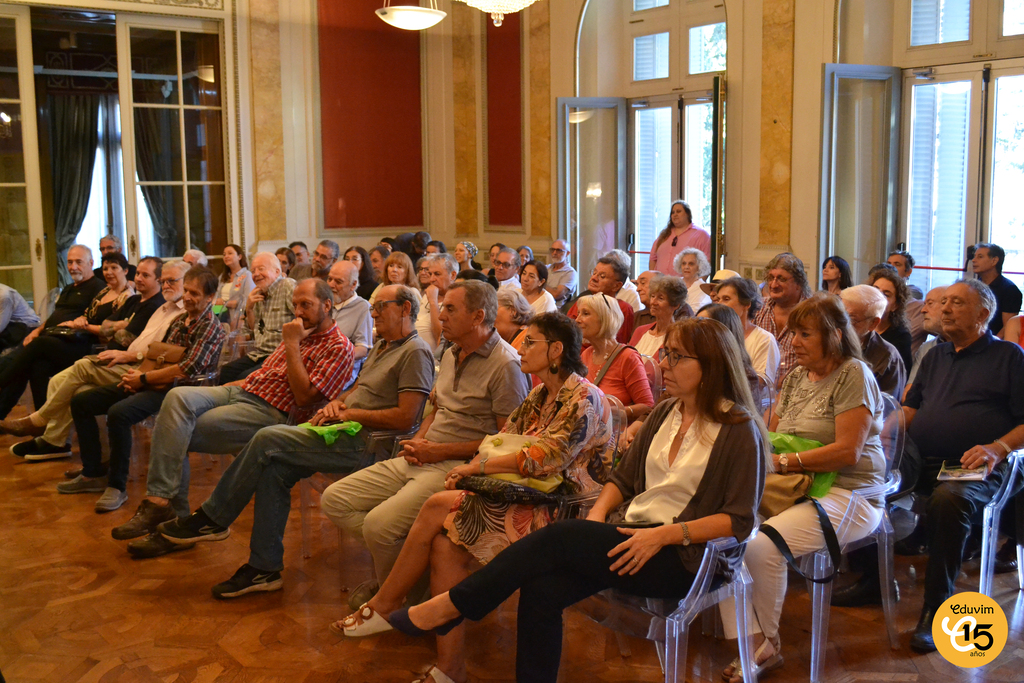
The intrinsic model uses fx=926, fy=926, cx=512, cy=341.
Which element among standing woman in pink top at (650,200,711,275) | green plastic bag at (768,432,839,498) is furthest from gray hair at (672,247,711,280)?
green plastic bag at (768,432,839,498)

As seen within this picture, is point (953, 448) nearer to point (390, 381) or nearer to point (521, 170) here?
point (390, 381)

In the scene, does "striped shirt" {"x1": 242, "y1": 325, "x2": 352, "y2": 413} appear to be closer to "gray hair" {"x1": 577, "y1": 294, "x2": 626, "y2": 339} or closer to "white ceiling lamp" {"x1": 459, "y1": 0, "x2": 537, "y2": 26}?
"gray hair" {"x1": 577, "y1": 294, "x2": 626, "y2": 339}

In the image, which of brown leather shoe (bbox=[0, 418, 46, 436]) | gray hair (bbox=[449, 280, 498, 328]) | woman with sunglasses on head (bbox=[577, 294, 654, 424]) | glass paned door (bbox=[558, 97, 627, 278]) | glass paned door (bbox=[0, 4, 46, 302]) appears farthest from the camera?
glass paned door (bbox=[0, 4, 46, 302])

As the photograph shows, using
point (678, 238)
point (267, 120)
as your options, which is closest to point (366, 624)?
point (678, 238)

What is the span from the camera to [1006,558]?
3.67 metres

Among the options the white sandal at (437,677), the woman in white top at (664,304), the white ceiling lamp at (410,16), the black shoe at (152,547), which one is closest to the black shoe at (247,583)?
the black shoe at (152,547)

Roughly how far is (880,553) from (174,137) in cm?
840

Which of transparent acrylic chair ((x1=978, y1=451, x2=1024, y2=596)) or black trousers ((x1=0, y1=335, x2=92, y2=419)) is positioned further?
black trousers ((x1=0, y1=335, x2=92, y2=419))

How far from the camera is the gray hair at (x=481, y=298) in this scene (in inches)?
130

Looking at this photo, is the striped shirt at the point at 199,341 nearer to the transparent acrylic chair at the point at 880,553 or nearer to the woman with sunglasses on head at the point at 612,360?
the woman with sunglasses on head at the point at 612,360

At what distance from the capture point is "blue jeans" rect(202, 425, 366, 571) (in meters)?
3.56

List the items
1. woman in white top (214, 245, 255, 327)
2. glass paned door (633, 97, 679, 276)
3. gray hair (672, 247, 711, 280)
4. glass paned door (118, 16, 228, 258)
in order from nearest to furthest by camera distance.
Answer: gray hair (672, 247, 711, 280) < woman in white top (214, 245, 255, 327) < glass paned door (633, 97, 679, 276) < glass paned door (118, 16, 228, 258)

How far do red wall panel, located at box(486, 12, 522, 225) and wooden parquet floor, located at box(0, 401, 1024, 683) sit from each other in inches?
243

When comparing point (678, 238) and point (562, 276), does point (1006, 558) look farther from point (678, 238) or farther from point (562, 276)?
point (562, 276)
